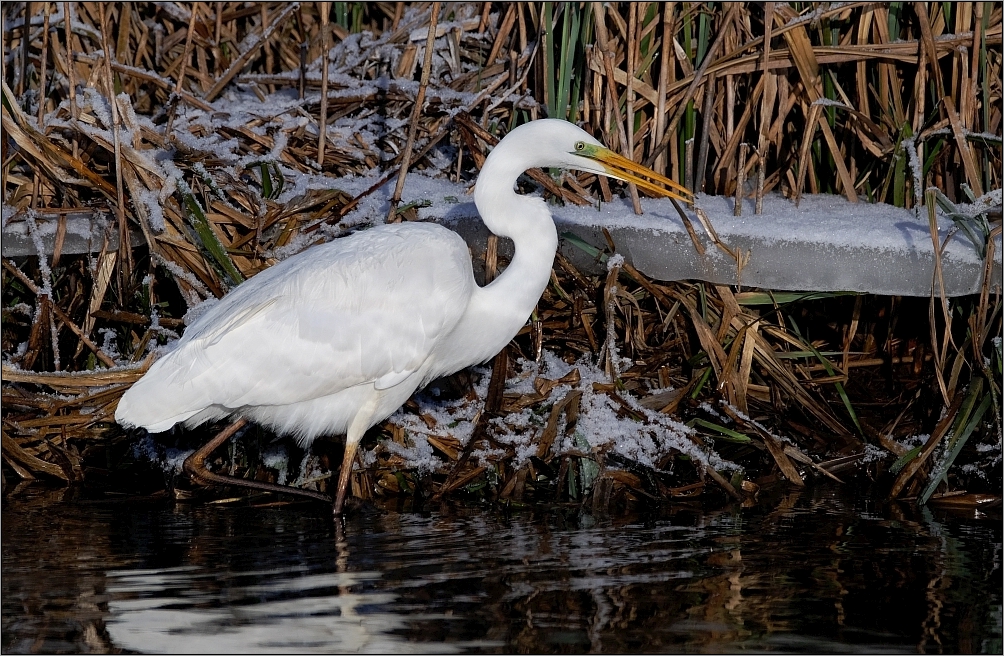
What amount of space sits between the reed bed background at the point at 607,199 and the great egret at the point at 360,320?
0.50 meters

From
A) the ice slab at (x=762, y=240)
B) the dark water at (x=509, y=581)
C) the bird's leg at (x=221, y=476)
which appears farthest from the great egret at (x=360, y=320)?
the ice slab at (x=762, y=240)

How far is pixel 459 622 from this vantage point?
2926mm

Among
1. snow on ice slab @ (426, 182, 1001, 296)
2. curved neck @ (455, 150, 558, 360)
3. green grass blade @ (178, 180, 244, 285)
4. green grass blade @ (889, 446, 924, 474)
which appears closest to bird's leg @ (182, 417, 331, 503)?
green grass blade @ (178, 180, 244, 285)

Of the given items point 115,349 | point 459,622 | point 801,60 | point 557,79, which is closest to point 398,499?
point 115,349

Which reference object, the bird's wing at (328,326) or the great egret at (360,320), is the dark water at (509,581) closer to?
the great egret at (360,320)

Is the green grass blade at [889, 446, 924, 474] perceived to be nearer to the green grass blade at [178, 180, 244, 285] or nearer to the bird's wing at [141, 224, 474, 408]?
the bird's wing at [141, 224, 474, 408]

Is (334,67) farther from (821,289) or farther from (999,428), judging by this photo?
(999,428)

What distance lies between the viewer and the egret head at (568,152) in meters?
4.35

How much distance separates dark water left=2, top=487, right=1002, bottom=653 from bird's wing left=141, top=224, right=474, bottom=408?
0.56 meters

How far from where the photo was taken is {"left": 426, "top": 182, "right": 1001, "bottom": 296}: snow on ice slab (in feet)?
15.2

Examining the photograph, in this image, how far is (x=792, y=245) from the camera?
4.73 m

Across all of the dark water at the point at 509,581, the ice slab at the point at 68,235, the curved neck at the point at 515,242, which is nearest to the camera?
the dark water at the point at 509,581

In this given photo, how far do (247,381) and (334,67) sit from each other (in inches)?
103

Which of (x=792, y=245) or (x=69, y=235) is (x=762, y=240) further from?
(x=69, y=235)
